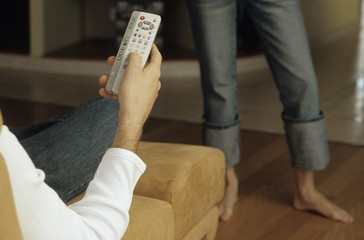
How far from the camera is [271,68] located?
199cm

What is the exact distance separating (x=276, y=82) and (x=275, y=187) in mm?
466

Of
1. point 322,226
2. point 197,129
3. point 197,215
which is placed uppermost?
point 197,215

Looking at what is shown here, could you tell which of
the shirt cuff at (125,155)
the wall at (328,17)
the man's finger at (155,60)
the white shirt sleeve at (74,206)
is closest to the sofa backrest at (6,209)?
the white shirt sleeve at (74,206)

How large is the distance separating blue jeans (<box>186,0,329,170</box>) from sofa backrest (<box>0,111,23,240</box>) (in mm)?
1225

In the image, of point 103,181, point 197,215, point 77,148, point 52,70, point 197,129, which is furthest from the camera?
point 52,70

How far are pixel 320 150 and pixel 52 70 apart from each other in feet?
8.97

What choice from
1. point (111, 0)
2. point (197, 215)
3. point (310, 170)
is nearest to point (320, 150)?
point (310, 170)

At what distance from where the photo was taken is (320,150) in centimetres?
202

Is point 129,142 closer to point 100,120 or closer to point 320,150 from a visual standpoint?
point 100,120

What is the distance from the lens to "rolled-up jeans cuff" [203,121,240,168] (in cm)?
205

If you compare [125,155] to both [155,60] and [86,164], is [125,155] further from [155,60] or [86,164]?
[86,164]

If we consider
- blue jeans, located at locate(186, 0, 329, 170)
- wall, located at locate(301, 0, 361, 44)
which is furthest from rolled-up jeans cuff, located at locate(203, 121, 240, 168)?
wall, located at locate(301, 0, 361, 44)

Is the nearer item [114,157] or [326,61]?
[114,157]

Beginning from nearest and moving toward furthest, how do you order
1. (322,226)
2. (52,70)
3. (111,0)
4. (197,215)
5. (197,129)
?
(197,215) → (322,226) → (197,129) → (52,70) → (111,0)
